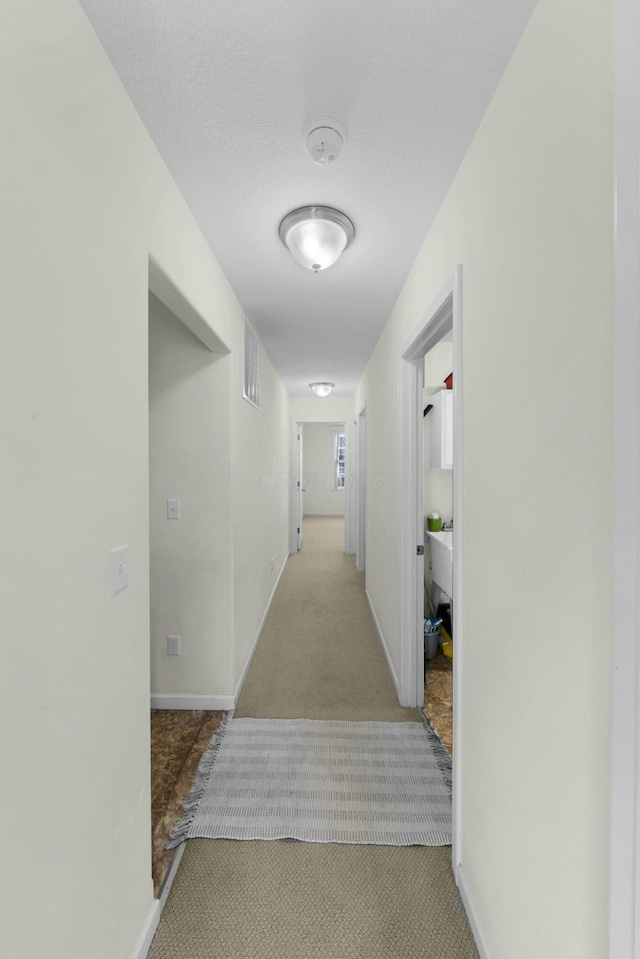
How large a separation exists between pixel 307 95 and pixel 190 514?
202 centimetres

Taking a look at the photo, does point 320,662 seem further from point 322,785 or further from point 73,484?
point 73,484

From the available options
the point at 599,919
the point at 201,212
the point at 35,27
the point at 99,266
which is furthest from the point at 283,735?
the point at 35,27

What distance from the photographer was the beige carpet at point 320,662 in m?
2.54

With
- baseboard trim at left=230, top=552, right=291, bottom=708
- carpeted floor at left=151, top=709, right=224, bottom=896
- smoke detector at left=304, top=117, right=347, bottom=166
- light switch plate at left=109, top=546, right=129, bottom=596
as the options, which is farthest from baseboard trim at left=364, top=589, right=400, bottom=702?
smoke detector at left=304, top=117, right=347, bottom=166

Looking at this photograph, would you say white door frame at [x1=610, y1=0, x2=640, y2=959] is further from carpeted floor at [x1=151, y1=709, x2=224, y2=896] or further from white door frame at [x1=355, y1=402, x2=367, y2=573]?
white door frame at [x1=355, y1=402, x2=367, y2=573]

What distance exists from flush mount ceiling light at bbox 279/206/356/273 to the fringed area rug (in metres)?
2.31

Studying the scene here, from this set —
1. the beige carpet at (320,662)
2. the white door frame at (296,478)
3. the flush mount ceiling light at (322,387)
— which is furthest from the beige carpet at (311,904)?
the white door frame at (296,478)

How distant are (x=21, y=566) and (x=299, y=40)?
133 cm

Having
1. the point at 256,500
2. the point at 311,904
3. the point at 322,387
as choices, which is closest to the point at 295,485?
the point at 322,387

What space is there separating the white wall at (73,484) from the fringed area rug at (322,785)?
0.51 meters

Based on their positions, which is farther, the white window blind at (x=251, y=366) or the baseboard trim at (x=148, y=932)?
the white window blind at (x=251, y=366)

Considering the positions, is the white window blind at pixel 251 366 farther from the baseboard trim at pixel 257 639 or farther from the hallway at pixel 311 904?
the hallway at pixel 311 904

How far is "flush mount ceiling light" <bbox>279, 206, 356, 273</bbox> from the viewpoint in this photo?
1.75 metres

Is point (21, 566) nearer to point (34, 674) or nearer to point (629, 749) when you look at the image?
point (34, 674)
